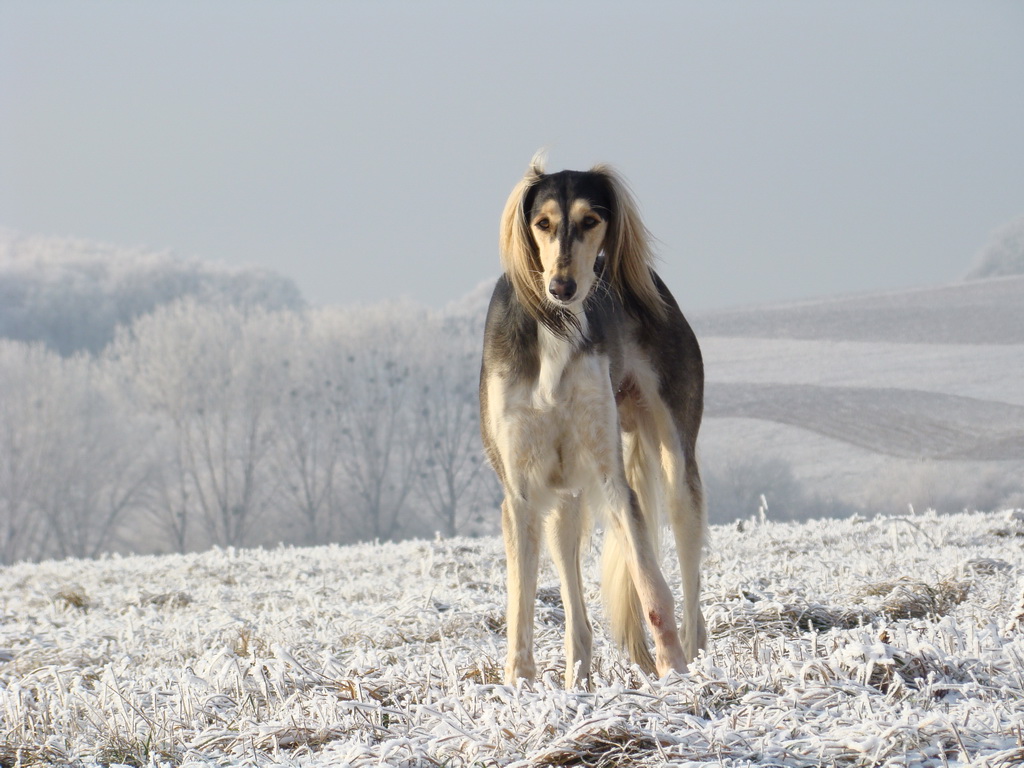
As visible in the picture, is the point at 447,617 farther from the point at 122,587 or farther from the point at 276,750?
the point at 122,587

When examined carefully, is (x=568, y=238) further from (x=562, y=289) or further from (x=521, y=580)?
(x=521, y=580)

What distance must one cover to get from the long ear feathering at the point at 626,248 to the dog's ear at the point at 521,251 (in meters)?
0.36

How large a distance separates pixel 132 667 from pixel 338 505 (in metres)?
30.6

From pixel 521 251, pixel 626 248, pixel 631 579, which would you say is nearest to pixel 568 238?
pixel 521 251

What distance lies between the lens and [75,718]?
14.9ft

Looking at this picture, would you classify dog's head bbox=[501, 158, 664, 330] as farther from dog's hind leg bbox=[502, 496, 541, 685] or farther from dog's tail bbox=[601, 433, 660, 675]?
dog's tail bbox=[601, 433, 660, 675]

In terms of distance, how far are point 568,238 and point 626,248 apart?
60 cm

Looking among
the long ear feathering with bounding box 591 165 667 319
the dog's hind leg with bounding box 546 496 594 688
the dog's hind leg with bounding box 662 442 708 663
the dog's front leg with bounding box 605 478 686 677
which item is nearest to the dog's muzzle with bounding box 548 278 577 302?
the long ear feathering with bounding box 591 165 667 319

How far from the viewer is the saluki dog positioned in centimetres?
461

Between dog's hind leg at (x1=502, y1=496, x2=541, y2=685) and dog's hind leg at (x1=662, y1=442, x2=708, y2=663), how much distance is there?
1081 mm

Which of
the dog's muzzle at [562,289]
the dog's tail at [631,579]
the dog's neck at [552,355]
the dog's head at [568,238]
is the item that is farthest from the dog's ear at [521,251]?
the dog's tail at [631,579]

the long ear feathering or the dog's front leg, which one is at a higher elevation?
the long ear feathering

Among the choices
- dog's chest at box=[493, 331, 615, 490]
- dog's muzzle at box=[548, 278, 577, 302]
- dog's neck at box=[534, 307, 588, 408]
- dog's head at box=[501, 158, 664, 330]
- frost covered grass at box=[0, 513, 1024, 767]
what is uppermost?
dog's head at box=[501, 158, 664, 330]

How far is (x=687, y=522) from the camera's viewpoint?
567 centimetres
